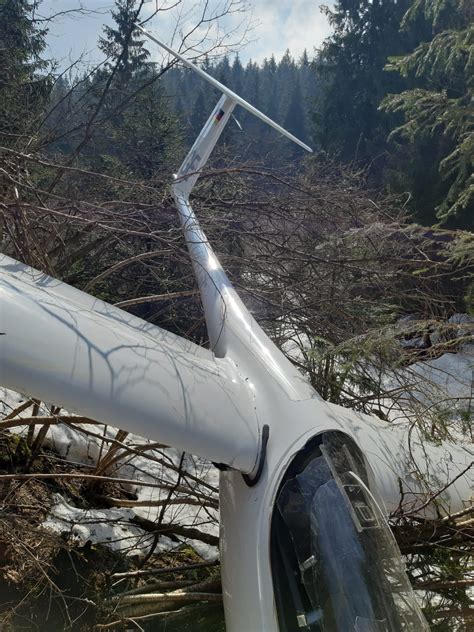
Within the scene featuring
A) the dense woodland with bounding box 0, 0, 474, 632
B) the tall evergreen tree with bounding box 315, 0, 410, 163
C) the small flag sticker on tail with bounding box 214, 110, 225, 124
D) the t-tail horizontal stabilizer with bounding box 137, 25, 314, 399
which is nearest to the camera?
the t-tail horizontal stabilizer with bounding box 137, 25, 314, 399

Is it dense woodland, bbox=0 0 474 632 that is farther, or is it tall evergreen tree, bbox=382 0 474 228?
tall evergreen tree, bbox=382 0 474 228

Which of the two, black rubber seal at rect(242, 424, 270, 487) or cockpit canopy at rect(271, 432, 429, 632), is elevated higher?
black rubber seal at rect(242, 424, 270, 487)

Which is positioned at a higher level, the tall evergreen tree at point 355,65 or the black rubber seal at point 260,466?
the tall evergreen tree at point 355,65

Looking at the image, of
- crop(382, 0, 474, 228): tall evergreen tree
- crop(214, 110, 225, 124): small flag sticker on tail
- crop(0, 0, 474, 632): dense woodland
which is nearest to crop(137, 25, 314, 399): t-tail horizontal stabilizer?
crop(0, 0, 474, 632): dense woodland

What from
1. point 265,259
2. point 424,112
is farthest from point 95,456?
point 424,112

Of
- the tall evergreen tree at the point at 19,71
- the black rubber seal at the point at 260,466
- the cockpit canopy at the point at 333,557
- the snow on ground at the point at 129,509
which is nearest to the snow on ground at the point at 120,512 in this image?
the snow on ground at the point at 129,509

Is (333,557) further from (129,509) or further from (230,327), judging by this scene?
(129,509)

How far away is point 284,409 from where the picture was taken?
9.63 ft

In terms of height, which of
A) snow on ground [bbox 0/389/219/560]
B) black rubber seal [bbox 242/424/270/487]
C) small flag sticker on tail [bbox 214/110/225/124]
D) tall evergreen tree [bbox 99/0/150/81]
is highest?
tall evergreen tree [bbox 99/0/150/81]

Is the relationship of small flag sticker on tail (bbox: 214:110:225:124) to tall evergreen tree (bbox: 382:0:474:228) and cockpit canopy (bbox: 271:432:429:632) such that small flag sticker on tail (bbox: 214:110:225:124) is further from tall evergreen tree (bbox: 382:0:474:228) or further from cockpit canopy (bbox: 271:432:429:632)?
cockpit canopy (bbox: 271:432:429:632)

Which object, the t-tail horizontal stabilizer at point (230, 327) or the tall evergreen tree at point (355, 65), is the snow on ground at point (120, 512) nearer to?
the t-tail horizontal stabilizer at point (230, 327)

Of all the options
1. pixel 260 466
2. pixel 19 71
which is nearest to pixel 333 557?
pixel 260 466

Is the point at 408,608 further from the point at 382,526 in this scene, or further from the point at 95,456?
the point at 95,456

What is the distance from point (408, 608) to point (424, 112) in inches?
262
